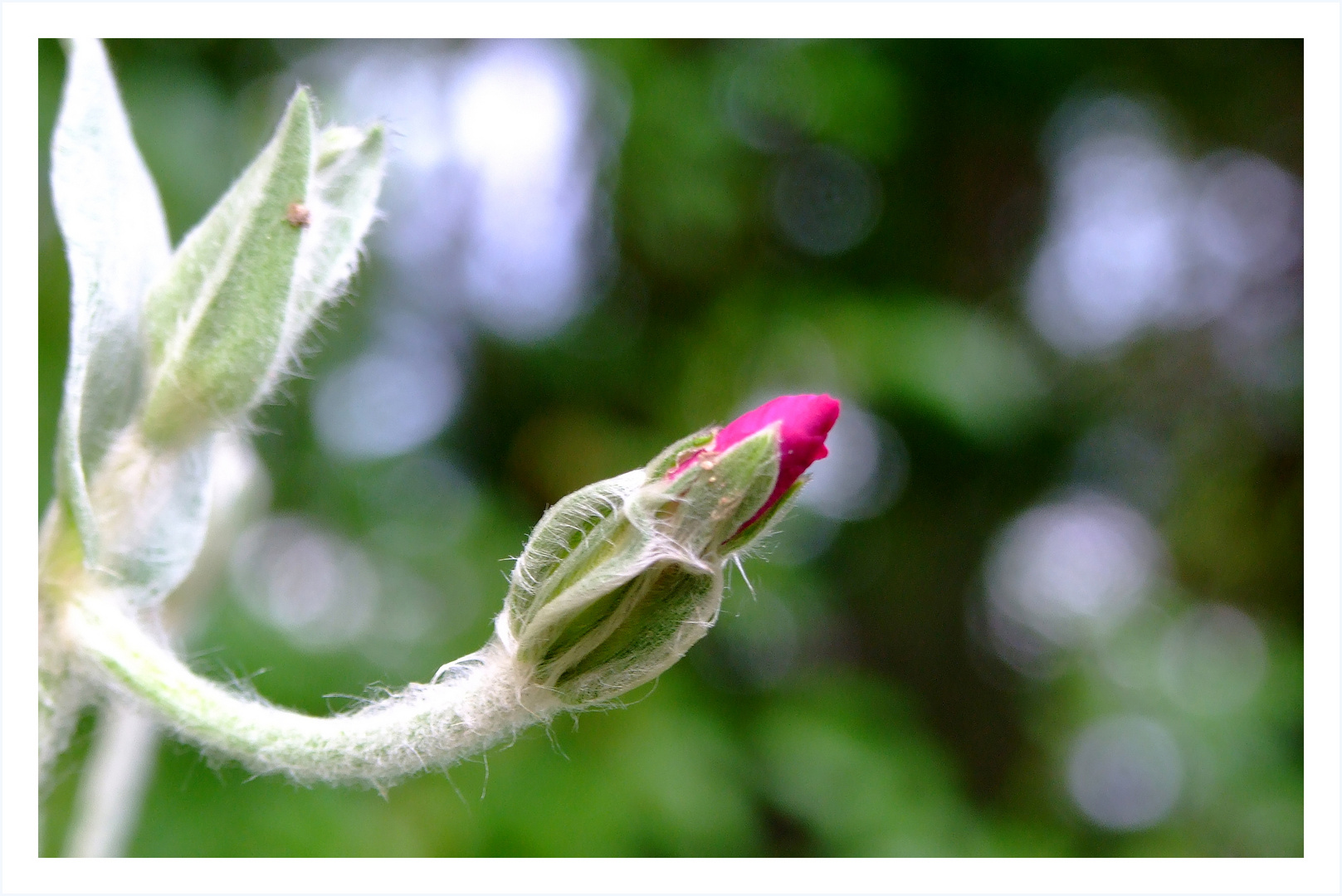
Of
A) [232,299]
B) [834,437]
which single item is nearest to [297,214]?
[232,299]

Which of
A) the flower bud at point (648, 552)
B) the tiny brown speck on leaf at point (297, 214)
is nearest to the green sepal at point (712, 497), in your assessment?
the flower bud at point (648, 552)

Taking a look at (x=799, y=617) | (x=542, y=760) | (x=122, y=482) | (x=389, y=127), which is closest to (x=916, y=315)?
(x=799, y=617)

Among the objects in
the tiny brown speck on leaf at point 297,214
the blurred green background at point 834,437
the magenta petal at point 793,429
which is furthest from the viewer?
the blurred green background at point 834,437

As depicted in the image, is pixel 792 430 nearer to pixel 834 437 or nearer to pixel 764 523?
pixel 764 523

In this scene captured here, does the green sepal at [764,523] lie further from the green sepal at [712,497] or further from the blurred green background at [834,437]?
the blurred green background at [834,437]

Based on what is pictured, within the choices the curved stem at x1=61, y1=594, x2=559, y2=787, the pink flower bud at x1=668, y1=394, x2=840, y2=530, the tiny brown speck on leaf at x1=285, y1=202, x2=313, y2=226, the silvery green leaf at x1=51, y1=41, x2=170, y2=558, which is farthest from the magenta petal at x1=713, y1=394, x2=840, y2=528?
the silvery green leaf at x1=51, y1=41, x2=170, y2=558

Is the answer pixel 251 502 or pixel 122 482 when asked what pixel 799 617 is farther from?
pixel 122 482

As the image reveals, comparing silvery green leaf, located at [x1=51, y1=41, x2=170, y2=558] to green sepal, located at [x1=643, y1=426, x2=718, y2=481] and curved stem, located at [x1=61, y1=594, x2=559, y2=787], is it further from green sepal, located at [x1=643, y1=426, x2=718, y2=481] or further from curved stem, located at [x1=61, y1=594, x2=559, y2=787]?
green sepal, located at [x1=643, y1=426, x2=718, y2=481]
